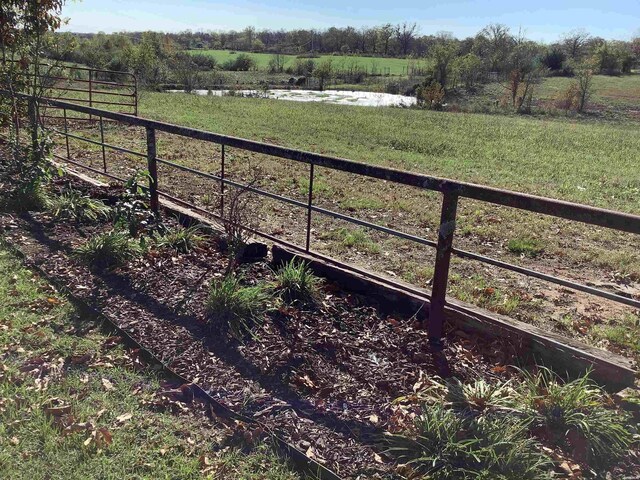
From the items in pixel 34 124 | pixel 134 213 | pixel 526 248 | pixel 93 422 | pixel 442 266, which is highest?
pixel 34 124

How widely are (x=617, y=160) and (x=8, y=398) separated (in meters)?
16.2

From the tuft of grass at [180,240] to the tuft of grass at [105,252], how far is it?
0.90 ft

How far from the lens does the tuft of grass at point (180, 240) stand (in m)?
4.86

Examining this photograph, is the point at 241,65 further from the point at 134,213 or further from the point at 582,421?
the point at 582,421

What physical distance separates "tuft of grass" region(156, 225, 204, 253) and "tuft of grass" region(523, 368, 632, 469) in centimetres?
315

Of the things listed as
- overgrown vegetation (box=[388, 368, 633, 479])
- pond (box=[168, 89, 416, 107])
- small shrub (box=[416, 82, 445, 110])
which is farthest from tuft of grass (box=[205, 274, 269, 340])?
small shrub (box=[416, 82, 445, 110])

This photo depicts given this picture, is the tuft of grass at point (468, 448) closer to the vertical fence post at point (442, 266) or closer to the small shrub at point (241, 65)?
the vertical fence post at point (442, 266)

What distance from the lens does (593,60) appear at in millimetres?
69750

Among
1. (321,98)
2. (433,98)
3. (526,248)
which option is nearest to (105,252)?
(526,248)

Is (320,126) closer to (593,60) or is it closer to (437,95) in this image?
(437,95)

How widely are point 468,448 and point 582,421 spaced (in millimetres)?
572

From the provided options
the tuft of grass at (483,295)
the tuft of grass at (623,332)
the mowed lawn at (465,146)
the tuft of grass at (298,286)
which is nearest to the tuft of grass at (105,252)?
the tuft of grass at (298,286)

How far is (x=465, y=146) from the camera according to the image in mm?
16391

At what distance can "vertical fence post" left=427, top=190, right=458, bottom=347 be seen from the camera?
129 inches
